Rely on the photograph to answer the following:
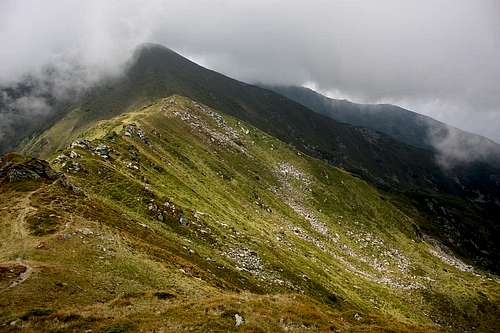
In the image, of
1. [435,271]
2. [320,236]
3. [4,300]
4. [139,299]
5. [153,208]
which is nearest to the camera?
[4,300]

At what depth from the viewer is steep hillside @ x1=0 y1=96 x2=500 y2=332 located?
34406 millimetres

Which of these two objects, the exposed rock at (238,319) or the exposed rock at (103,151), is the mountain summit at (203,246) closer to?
the exposed rock at (238,319)

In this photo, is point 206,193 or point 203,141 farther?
point 203,141

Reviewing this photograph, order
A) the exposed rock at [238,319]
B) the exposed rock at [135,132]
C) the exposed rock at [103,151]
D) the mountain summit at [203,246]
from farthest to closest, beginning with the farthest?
the exposed rock at [135,132] → the exposed rock at [103,151] → the mountain summit at [203,246] → the exposed rock at [238,319]

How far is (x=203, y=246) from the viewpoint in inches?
2923

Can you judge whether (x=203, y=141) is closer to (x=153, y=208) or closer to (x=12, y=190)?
(x=153, y=208)

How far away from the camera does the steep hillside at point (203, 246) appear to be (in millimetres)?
34406

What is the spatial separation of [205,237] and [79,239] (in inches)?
1238

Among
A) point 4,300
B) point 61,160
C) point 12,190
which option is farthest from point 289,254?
point 4,300

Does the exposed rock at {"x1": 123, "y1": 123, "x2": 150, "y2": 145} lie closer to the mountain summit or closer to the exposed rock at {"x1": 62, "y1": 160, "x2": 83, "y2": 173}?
the mountain summit

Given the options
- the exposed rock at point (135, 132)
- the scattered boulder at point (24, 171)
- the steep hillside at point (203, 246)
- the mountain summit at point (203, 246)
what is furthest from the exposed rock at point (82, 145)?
the exposed rock at point (135, 132)

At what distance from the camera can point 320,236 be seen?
135 m

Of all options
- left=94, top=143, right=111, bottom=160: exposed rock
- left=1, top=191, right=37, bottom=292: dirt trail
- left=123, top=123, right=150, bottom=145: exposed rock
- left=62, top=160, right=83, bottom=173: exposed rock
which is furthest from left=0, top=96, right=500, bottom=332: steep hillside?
left=123, top=123, right=150, bottom=145: exposed rock

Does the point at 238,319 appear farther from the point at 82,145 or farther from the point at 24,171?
the point at 82,145
